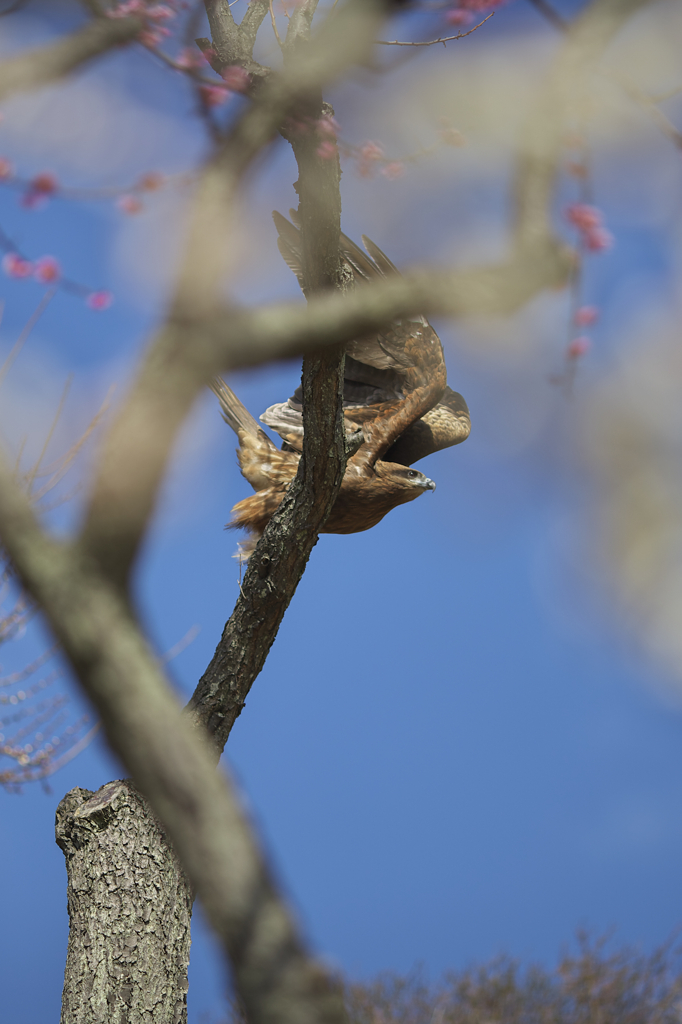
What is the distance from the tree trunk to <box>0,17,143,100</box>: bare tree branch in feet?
10.4

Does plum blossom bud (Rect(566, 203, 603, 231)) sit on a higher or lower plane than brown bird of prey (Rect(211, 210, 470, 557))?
lower

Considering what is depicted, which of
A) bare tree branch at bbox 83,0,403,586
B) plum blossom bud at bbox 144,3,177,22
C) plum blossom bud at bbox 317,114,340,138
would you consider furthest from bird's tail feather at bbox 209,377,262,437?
bare tree branch at bbox 83,0,403,586

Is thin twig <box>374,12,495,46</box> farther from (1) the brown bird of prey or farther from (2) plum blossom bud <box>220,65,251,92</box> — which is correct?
(1) the brown bird of prey

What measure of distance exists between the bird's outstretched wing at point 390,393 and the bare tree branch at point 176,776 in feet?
10.5

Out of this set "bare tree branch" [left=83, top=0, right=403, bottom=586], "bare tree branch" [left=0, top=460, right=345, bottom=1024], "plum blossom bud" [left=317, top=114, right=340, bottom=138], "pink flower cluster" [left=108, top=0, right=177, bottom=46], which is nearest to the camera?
"bare tree branch" [left=0, top=460, right=345, bottom=1024]

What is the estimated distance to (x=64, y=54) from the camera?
6.58 feet

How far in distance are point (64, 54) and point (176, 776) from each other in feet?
5.68

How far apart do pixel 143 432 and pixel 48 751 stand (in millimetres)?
5328

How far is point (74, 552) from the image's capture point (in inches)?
62.5

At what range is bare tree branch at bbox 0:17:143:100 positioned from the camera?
199cm

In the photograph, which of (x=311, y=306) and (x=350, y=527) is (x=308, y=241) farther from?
(x=350, y=527)

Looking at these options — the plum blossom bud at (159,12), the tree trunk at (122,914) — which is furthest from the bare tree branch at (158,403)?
the tree trunk at (122,914)

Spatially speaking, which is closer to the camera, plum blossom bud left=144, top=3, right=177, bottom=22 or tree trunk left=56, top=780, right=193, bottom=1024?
plum blossom bud left=144, top=3, right=177, bottom=22

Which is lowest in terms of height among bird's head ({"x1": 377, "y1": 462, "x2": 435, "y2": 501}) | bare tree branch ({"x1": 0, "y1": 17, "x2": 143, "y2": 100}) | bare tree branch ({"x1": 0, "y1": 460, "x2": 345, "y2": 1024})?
bare tree branch ({"x1": 0, "y1": 460, "x2": 345, "y2": 1024})
